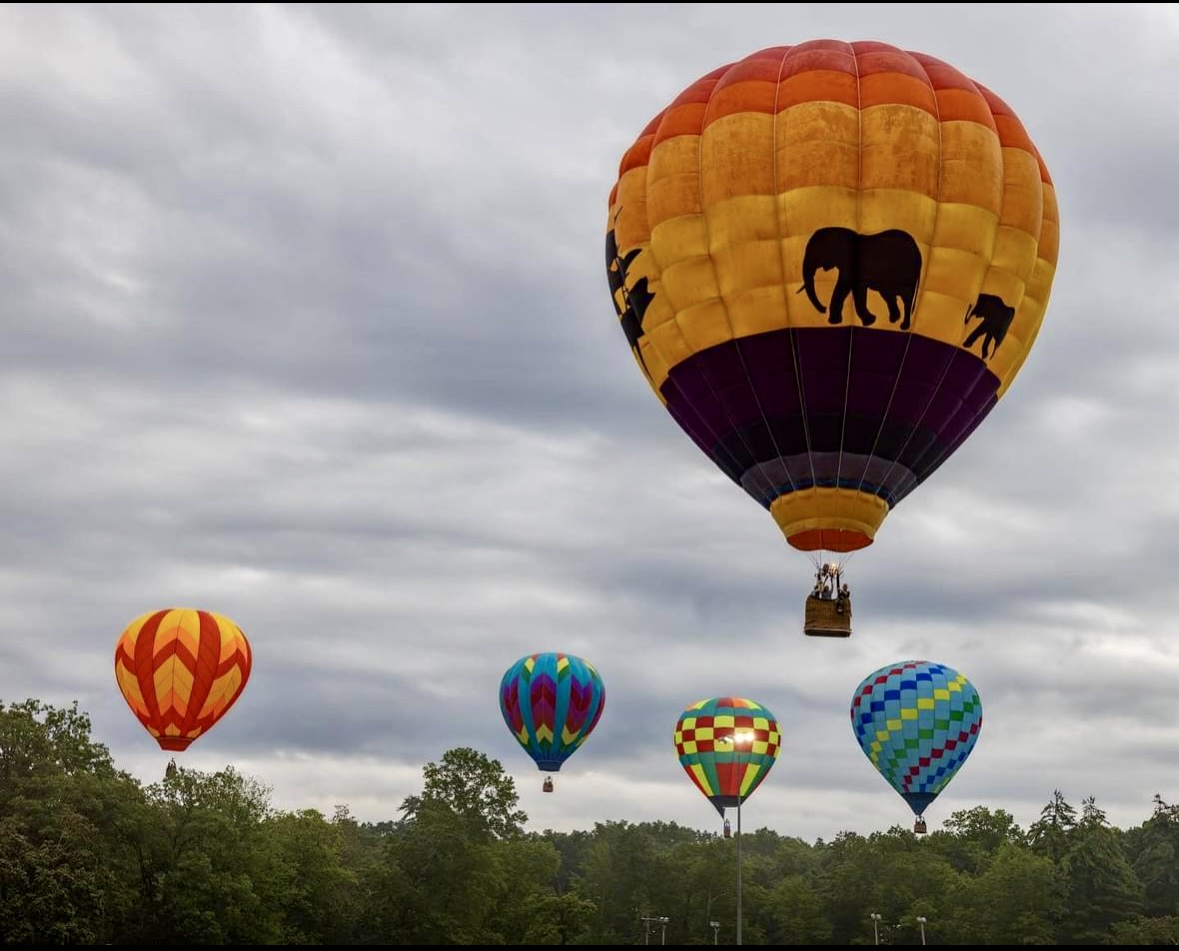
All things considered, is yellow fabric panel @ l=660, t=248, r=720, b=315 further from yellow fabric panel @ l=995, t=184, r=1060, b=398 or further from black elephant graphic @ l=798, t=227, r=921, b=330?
yellow fabric panel @ l=995, t=184, r=1060, b=398

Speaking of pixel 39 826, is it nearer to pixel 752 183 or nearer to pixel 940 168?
pixel 752 183

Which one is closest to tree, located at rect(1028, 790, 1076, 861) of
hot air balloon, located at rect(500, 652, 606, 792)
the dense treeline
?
the dense treeline

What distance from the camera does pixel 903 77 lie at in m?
25.2

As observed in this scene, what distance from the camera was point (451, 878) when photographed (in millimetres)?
51438

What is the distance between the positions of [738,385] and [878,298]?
3.30 m

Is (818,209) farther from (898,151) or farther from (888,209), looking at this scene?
(898,151)

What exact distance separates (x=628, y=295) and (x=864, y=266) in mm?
5422

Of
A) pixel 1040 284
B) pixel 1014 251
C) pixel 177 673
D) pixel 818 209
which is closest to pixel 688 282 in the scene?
pixel 818 209

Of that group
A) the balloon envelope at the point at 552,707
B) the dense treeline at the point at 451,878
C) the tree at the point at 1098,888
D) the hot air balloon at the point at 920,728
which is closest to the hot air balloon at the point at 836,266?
the dense treeline at the point at 451,878

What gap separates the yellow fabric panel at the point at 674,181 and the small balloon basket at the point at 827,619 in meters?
8.41

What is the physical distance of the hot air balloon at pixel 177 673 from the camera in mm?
46125

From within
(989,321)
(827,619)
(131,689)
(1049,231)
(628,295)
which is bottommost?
(827,619)

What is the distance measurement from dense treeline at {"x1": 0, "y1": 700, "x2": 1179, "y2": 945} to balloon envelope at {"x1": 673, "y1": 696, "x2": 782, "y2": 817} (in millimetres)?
8101

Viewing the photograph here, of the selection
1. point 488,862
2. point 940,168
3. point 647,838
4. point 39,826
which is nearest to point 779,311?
point 940,168
